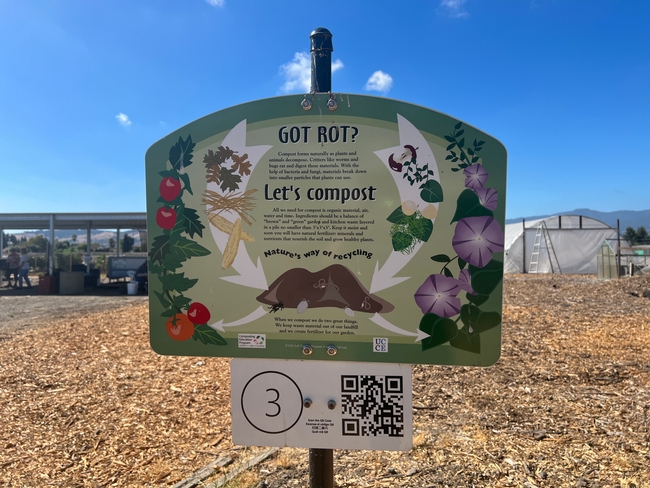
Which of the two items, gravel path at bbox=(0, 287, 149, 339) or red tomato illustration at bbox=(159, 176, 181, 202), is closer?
red tomato illustration at bbox=(159, 176, 181, 202)

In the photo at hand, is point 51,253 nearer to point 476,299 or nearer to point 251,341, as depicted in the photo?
point 251,341

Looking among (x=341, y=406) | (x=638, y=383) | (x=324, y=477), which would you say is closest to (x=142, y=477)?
(x=324, y=477)

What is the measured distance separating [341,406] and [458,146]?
129 centimetres

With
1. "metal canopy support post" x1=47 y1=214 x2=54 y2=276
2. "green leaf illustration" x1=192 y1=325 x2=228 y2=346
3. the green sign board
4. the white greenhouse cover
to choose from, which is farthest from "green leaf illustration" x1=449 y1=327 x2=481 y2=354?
the white greenhouse cover

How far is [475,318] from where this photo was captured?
72.4 inches

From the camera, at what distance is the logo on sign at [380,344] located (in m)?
1.87

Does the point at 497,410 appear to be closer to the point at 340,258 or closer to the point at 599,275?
the point at 340,258

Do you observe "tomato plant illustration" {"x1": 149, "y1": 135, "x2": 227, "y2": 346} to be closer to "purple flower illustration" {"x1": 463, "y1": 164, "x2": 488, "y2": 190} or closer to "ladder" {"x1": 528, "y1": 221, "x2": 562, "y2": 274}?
"purple flower illustration" {"x1": 463, "y1": 164, "x2": 488, "y2": 190}

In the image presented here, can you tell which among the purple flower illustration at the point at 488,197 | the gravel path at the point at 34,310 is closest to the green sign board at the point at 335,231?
the purple flower illustration at the point at 488,197

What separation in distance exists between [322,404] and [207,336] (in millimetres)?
624

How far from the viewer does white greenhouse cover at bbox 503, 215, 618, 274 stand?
22.7 metres

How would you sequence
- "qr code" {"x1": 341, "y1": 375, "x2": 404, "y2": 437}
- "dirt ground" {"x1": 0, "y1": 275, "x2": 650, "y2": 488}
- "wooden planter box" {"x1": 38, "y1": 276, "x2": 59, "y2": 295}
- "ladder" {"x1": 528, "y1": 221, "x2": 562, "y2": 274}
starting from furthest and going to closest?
1. "ladder" {"x1": 528, "y1": 221, "x2": 562, "y2": 274}
2. "wooden planter box" {"x1": 38, "y1": 276, "x2": 59, "y2": 295}
3. "dirt ground" {"x1": 0, "y1": 275, "x2": 650, "y2": 488}
4. "qr code" {"x1": 341, "y1": 375, "x2": 404, "y2": 437}

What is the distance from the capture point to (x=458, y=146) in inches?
71.8

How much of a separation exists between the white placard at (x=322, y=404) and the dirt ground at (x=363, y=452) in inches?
37.9
